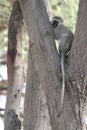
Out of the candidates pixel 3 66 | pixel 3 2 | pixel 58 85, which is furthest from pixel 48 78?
pixel 3 66

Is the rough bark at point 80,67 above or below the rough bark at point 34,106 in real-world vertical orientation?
above

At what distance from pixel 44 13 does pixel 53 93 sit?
39 cm

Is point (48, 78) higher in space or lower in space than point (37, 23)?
lower

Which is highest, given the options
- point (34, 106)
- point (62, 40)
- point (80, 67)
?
point (62, 40)

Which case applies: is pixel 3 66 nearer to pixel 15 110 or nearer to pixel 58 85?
pixel 15 110

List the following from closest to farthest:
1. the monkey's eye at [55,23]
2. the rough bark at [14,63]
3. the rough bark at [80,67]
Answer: the rough bark at [80,67], the monkey's eye at [55,23], the rough bark at [14,63]

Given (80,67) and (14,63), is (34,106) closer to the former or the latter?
(14,63)

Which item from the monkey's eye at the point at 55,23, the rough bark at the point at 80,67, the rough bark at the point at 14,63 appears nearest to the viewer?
the rough bark at the point at 80,67

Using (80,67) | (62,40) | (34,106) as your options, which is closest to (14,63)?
(34,106)

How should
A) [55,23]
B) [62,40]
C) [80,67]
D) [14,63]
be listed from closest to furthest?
[80,67]
[62,40]
[55,23]
[14,63]

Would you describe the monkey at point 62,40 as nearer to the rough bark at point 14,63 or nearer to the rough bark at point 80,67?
the rough bark at point 80,67

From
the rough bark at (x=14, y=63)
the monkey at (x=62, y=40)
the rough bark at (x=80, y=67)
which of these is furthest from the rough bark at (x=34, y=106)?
the rough bark at (x=80, y=67)

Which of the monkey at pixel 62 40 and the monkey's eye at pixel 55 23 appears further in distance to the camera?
the monkey's eye at pixel 55 23

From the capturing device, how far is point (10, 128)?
2439 mm
